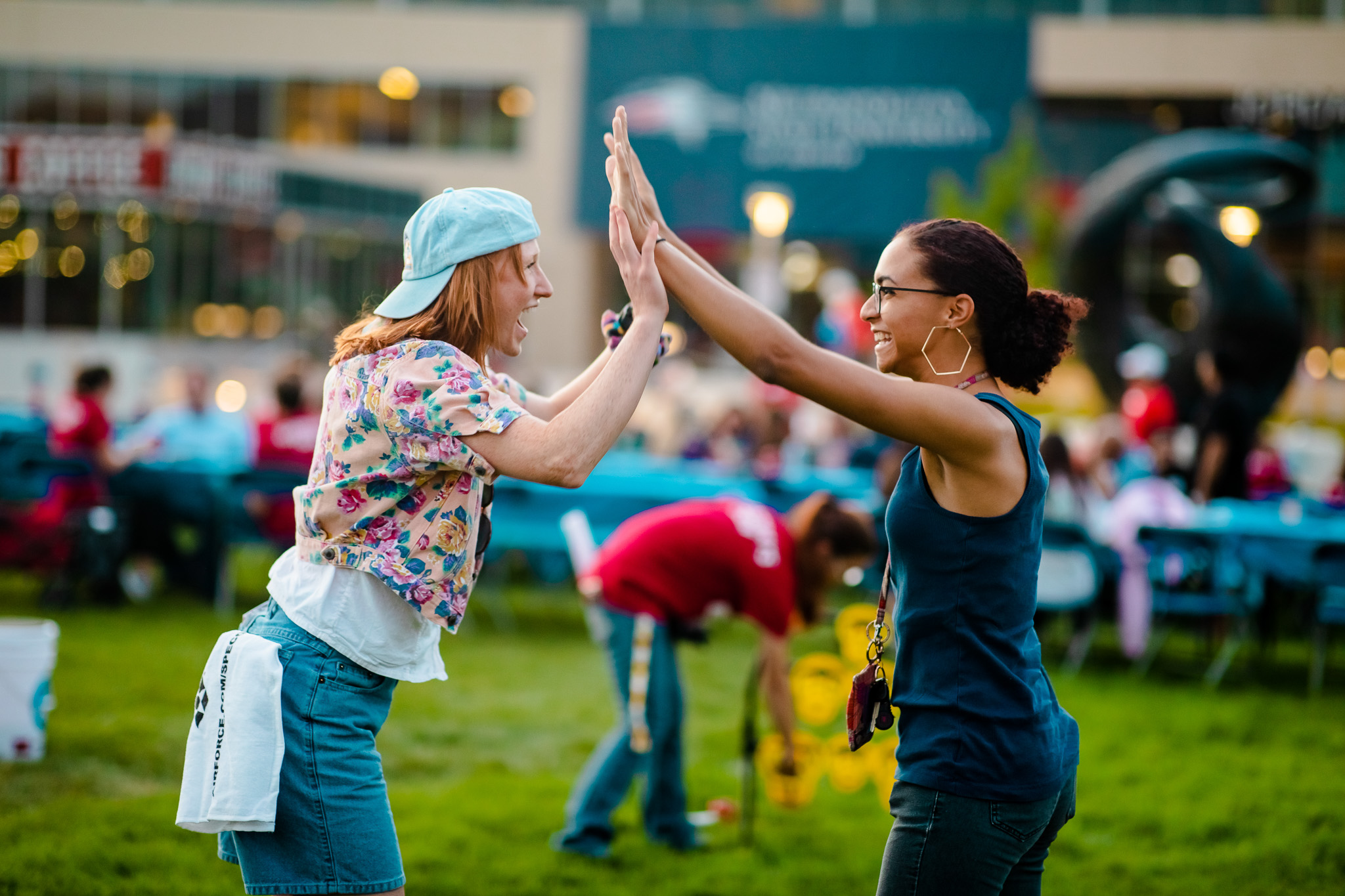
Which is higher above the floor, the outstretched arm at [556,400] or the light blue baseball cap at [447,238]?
the light blue baseball cap at [447,238]

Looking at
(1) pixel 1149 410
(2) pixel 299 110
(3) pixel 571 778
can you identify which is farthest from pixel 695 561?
(2) pixel 299 110

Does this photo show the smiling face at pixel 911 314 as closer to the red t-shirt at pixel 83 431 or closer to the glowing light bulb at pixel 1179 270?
the red t-shirt at pixel 83 431

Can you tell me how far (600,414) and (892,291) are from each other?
0.67 m

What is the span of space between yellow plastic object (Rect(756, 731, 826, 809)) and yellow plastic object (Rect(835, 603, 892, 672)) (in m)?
0.41

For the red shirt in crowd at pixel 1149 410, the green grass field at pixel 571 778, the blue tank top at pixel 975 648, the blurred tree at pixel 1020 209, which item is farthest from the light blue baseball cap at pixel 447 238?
the blurred tree at pixel 1020 209

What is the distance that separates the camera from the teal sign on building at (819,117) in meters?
34.7

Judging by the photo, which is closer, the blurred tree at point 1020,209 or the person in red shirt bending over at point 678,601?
the person in red shirt bending over at point 678,601

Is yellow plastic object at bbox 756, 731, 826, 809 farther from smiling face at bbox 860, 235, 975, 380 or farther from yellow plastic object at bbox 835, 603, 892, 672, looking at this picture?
smiling face at bbox 860, 235, 975, 380

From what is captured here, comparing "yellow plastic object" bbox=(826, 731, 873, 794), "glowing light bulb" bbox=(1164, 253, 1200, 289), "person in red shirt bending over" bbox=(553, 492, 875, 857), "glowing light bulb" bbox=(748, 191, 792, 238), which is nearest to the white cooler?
"person in red shirt bending over" bbox=(553, 492, 875, 857)

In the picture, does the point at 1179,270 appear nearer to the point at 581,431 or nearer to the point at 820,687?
the point at 820,687

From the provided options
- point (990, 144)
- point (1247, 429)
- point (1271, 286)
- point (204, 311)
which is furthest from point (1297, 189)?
point (204, 311)

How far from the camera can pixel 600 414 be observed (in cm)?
215

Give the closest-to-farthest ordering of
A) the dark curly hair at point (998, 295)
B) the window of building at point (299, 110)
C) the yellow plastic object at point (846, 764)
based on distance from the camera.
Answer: the dark curly hair at point (998, 295), the yellow plastic object at point (846, 764), the window of building at point (299, 110)

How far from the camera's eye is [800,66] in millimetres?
35656
